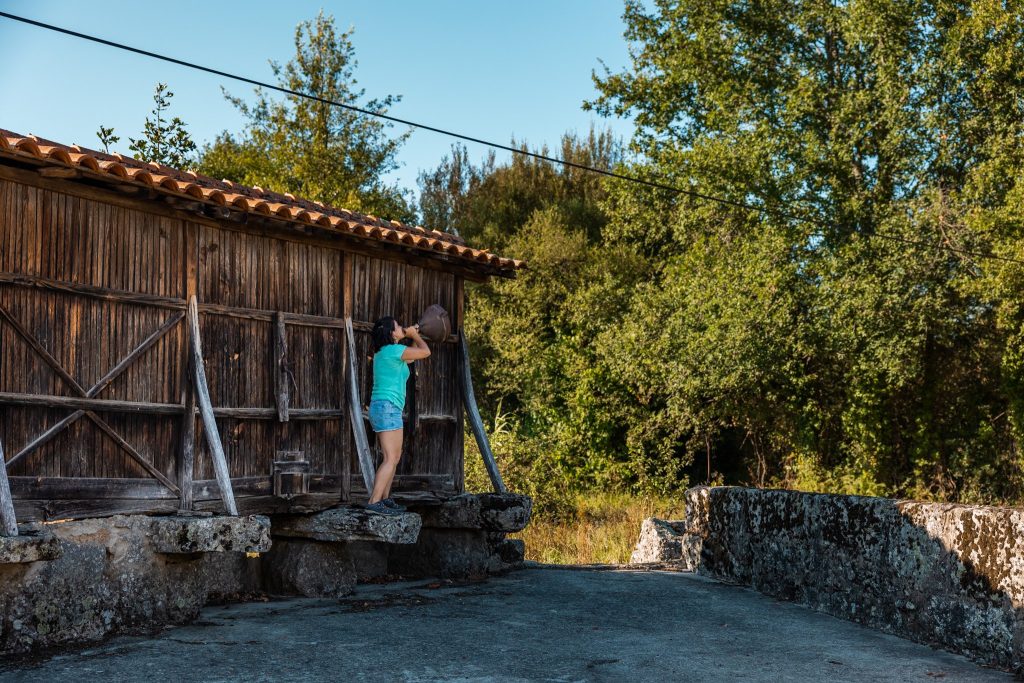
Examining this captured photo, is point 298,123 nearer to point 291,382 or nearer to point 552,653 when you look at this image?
point 291,382

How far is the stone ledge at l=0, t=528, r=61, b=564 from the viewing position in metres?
5.84

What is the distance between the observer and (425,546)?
1072cm

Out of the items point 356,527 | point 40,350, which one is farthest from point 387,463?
point 40,350

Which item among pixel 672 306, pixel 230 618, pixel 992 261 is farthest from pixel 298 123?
pixel 230 618

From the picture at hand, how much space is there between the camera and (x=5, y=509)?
616cm

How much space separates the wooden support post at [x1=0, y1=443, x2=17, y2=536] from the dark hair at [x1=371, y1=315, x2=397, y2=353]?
12.4ft

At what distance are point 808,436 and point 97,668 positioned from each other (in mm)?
16999

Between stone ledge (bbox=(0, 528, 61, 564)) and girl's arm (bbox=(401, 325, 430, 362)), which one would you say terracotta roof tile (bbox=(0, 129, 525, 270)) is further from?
stone ledge (bbox=(0, 528, 61, 564))

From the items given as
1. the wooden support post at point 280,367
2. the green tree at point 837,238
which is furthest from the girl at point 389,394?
the green tree at point 837,238

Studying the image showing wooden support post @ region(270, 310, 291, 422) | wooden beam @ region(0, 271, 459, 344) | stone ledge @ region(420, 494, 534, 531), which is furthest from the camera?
stone ledge @ region(420, 494, 534, 531)

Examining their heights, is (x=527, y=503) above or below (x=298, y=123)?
below

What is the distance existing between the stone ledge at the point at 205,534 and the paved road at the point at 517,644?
0.57m

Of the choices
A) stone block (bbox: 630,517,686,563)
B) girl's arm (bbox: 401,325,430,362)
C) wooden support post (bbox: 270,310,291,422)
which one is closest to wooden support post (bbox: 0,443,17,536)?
wooden support post (bbox: 270,310,291,422)

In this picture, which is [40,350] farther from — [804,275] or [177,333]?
[804,275]
